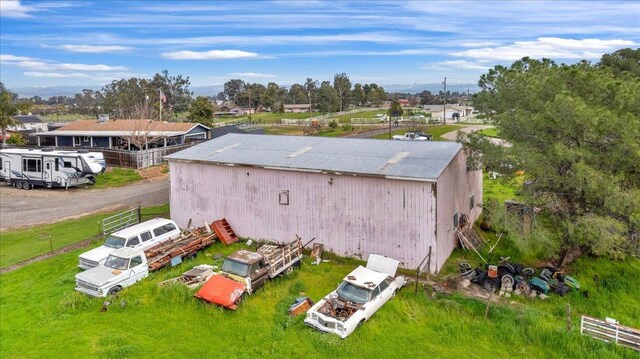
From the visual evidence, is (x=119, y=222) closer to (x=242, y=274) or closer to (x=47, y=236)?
(x=47, y=236)

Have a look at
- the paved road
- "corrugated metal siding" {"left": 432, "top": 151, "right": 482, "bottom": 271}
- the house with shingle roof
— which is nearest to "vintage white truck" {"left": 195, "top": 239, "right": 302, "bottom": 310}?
"corrugated metal siding" {"left": 432, "top": 151, "right": 482, "bottom": 271}

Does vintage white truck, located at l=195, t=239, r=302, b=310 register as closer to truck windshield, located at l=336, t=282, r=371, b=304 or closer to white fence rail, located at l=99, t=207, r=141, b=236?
truck windshield, located at l=336, t=282, r=371, b=304

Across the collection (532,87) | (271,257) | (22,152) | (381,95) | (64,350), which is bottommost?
(64,350)

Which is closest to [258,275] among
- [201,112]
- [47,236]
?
[47,236]

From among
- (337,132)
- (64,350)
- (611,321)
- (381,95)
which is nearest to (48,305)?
(64,350)

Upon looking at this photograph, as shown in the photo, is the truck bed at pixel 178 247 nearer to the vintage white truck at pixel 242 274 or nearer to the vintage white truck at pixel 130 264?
the vintage white truck at pixel 130 264

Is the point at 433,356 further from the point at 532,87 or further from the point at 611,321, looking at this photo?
the point at 532,87

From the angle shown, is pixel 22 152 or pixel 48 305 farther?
pixel 22 152
